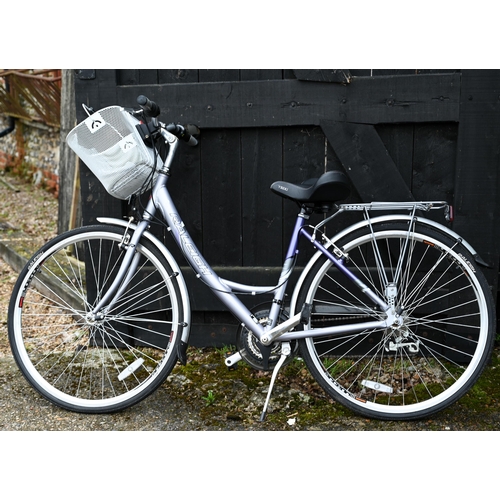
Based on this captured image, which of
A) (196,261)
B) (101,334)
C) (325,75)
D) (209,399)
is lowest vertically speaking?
(209,399)

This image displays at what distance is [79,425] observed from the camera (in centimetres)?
310

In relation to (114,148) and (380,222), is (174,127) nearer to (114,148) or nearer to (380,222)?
(114,148)

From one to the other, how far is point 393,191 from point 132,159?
1504mm

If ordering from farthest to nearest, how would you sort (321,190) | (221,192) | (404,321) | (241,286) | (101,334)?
1. (221,192)
2. (101,334)
3. (241,286)
4. (404,321)
5. (321,190)

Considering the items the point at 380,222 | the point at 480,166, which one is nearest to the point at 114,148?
the point at 380,222

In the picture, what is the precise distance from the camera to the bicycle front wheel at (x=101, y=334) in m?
A: 3.17

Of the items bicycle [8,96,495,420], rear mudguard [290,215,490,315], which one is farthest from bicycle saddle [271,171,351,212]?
rear mudguard [290,215,490,315]

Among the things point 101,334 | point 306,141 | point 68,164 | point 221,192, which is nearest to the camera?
point 101,334

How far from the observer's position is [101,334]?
3402 millimetres

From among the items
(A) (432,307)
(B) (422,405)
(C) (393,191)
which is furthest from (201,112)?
(B) (422,405)

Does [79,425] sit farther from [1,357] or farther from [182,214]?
[182,214]

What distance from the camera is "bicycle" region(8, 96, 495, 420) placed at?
3041mm

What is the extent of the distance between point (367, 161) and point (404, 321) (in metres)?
0.97

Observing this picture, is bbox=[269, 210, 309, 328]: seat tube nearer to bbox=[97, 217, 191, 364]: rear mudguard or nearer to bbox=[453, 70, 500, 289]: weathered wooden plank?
bbox=[97, 217, 191, 364]: rear mudguard
